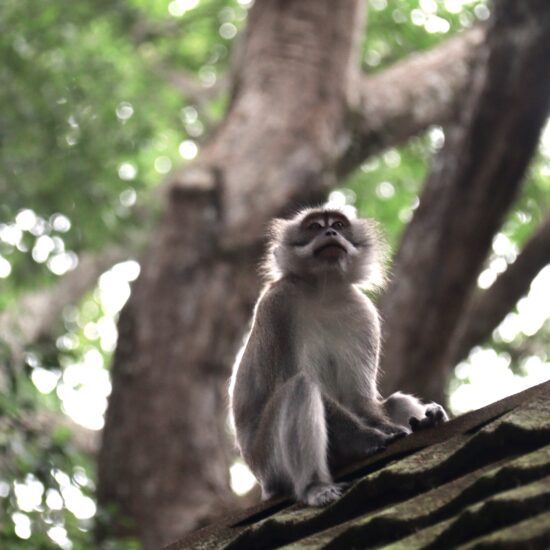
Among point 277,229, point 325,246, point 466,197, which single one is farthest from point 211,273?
point 325,246

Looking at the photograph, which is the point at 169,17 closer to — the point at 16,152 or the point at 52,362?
the point at 16,152

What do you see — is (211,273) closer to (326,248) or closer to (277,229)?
(277,229)

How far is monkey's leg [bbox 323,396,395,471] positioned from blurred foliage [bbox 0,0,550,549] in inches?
83.2

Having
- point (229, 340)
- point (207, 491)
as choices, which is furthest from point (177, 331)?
point (207, 491)

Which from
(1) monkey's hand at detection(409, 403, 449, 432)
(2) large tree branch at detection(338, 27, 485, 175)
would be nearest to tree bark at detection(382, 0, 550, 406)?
(2) large tree branch at detection(338, 27, 485, 175)

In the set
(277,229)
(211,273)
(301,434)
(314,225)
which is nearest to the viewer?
(301,434)

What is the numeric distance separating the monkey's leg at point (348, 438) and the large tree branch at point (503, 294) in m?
5.12

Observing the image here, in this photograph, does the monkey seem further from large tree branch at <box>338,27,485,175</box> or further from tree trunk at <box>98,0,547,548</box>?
large tree branch at <box>338,27,485,175</box>

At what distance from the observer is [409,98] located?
40.3 ft

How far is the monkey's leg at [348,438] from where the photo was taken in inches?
196

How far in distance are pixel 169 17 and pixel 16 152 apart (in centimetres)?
724

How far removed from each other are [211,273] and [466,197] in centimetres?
218

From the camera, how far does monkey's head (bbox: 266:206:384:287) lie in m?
5.95

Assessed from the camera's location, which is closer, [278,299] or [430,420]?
[430,420]
